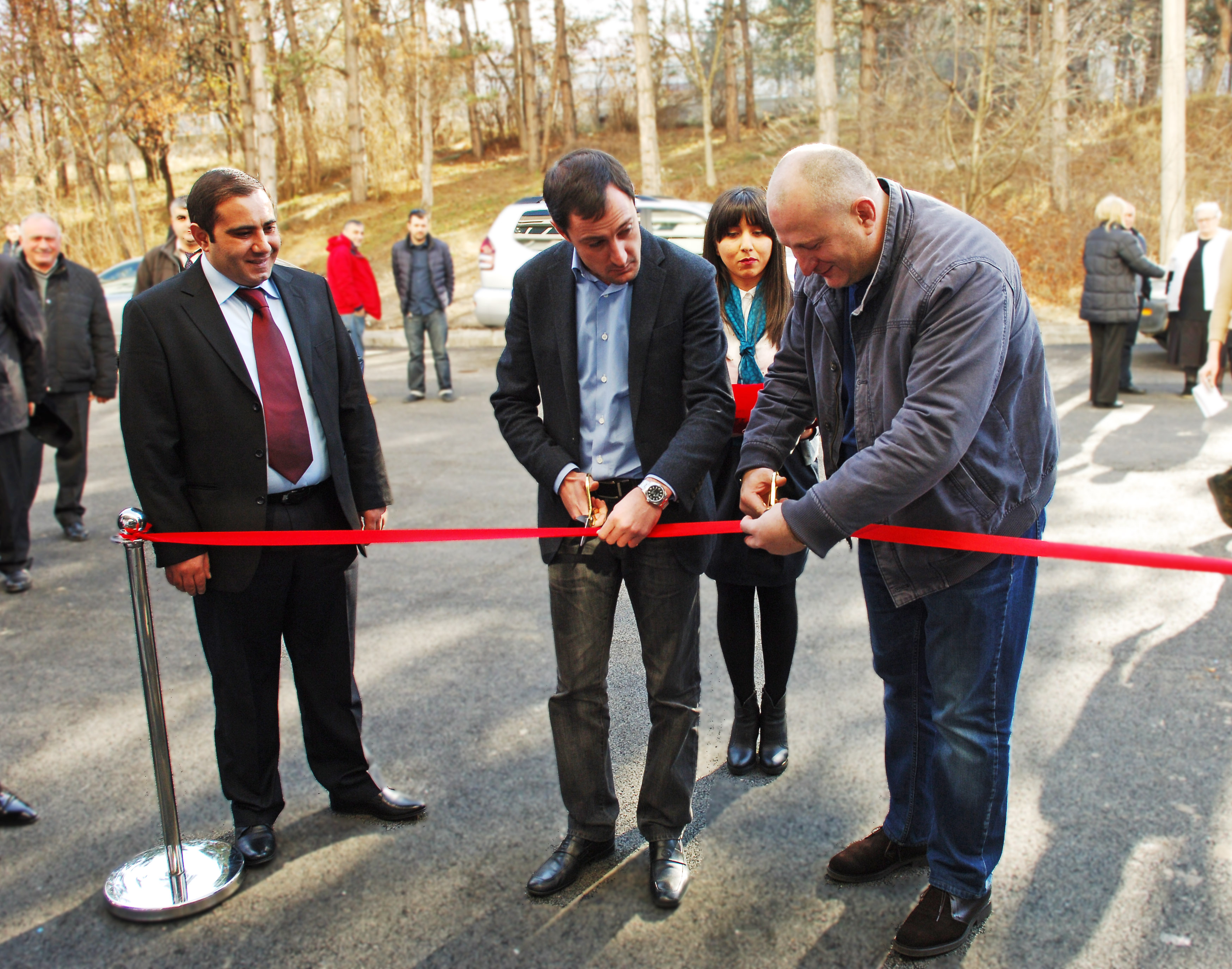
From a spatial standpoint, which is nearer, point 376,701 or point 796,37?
point 376,701

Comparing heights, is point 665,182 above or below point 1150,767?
above

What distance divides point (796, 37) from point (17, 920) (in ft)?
116

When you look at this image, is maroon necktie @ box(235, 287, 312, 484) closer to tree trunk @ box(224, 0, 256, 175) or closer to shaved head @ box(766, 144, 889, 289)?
shaved head @ box(766, 144, 889, 289)

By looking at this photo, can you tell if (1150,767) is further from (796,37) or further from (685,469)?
(796,37)

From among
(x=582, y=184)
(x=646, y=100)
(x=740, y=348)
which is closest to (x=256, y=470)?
(x=582, y=184)

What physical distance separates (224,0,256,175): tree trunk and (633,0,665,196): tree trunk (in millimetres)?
11252

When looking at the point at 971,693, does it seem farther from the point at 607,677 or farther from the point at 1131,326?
the point at 1131,326

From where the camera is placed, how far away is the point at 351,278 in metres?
11.0

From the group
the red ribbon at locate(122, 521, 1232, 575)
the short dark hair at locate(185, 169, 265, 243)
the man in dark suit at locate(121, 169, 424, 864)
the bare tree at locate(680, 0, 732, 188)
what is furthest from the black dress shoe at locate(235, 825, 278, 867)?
the bare tree at locate(680, 0, 732, 188)

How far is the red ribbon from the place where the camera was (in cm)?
240

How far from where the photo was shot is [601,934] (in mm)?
2785

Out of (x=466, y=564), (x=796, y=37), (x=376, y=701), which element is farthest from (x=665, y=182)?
(x=376, y=701)

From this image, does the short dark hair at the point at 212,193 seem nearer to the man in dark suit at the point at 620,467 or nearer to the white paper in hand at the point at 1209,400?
the man in dark suit at the point at 620,467

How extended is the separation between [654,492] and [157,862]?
197cm
